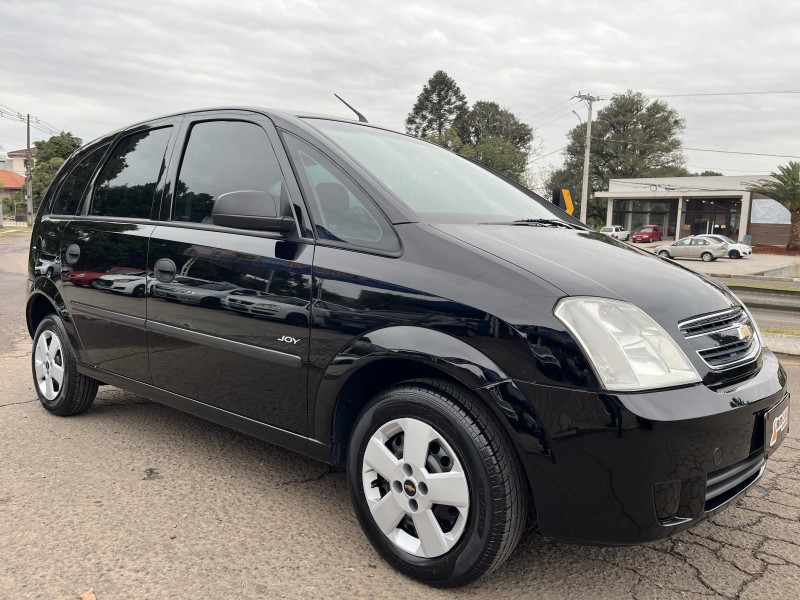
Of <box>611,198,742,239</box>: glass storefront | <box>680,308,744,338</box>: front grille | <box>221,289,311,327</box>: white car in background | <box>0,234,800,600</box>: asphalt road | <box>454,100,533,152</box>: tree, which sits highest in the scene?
<box>454,100,533,152</box>: tree

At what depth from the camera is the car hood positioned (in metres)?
2.11

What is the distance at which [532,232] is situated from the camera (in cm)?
271

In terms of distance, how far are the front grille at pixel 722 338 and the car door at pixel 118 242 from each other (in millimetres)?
2460

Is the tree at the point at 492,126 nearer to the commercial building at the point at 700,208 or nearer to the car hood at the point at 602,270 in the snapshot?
the commercial building at the point at 700,208

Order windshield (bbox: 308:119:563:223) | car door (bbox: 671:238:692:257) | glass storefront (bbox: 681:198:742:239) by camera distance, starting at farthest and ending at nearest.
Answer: glass storefront (bbox: 681:198:742:239) < car door (bbox: 671:238:692:257) < windshield (bbox: 308:119:563:223)

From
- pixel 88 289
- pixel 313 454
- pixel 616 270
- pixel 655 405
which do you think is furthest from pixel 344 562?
pixel 88 289

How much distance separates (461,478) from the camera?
208cm

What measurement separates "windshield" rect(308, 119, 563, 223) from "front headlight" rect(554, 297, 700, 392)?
2.46 ft

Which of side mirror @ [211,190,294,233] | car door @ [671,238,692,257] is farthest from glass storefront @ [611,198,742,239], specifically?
side mirror @ [211,190,294,233]

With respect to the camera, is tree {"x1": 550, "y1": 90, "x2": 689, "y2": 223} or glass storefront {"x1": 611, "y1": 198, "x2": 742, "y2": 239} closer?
glass storefront {"x1": 611, "y1": 198, "x2": 742, "y2": 239}

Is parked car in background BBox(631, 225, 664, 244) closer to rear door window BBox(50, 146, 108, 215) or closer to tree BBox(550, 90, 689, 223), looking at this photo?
tree BBox(550, 90, 689, 223)

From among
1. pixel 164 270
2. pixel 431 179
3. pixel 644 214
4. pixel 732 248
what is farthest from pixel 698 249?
pixel 164 270

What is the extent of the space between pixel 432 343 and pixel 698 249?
36.3m

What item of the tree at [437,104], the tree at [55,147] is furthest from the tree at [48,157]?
the tree at [437,104]
